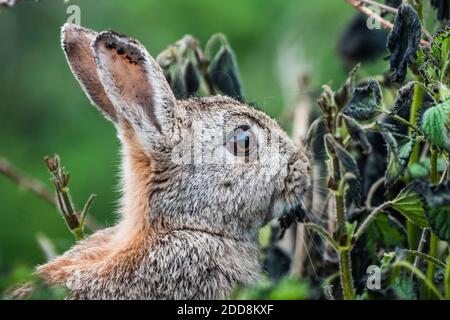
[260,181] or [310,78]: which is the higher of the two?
[310,78]

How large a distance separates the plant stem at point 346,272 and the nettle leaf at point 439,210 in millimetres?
590

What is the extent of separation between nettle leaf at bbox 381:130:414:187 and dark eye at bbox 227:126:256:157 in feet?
2.88

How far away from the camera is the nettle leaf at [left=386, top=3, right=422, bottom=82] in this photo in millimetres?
4375

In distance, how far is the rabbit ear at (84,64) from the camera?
498cm

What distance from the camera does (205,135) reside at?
5.04m

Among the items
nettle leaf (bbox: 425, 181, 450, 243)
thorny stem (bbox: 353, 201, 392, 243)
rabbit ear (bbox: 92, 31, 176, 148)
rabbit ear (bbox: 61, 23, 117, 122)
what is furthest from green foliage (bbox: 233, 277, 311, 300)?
rabbit ear (bbox: 61, 23, 117, 122)

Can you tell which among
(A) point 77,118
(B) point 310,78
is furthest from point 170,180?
(A) point 77,118

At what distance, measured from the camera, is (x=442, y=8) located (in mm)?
5012

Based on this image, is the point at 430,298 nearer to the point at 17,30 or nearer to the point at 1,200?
the point at 1,200

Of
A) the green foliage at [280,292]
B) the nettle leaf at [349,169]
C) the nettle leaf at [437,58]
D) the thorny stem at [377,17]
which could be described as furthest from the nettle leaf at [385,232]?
the green foliage at [280,292]

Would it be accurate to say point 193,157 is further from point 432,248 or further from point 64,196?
point 432,248

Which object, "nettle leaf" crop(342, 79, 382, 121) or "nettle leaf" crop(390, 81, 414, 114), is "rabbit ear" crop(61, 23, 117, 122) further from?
"nettle leaf" crop(390, 81, 414, 114)

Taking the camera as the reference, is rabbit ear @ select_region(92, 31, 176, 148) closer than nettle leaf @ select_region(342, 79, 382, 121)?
No

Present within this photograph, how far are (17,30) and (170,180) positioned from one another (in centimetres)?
639
